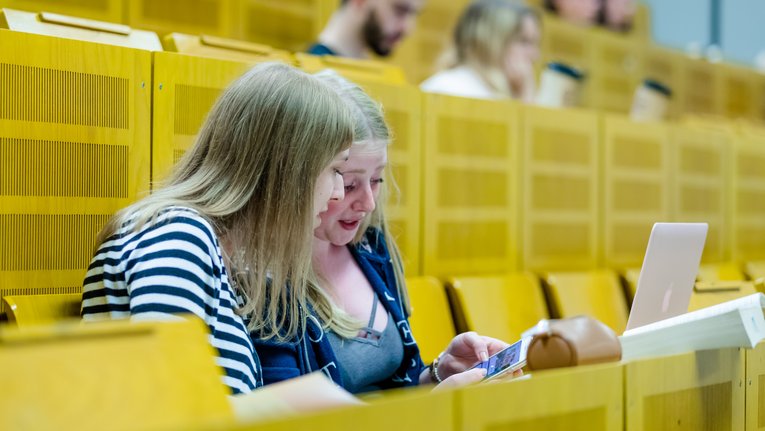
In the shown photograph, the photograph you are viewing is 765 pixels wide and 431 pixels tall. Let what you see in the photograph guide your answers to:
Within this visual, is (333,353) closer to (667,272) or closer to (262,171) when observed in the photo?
(262,171)

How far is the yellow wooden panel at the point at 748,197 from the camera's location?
4.88m

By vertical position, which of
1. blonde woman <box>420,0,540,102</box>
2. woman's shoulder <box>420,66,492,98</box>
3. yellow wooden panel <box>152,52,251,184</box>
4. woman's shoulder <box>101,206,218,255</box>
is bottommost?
woman's shoulder <box>101,206,218,255</box>

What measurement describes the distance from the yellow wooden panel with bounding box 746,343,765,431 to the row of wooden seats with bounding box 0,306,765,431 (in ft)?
1.31

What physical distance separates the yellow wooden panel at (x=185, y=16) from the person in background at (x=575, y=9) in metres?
3.08

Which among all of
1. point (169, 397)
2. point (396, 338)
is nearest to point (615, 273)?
point (396, 338)

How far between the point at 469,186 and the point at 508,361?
5.97ft

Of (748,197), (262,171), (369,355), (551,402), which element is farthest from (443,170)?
(748,197)

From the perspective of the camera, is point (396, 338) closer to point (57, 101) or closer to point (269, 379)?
point (269, 379)

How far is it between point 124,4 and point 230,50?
46.2 inches

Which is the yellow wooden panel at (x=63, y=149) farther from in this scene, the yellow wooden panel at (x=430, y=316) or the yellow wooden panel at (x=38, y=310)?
the yellow wooden panel at (x=430, y=316)

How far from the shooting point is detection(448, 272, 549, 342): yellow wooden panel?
130 inches

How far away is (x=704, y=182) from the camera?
15.3ft

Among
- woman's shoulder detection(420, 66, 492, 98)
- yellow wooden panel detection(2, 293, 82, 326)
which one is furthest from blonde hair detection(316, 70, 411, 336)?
woman's shoulder detection(420, 66, 492, 98)

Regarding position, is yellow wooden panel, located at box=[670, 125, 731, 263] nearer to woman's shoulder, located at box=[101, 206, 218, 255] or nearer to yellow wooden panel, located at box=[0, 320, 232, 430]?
woman's shoulder, located at box=[101, 206, 218, 255]
